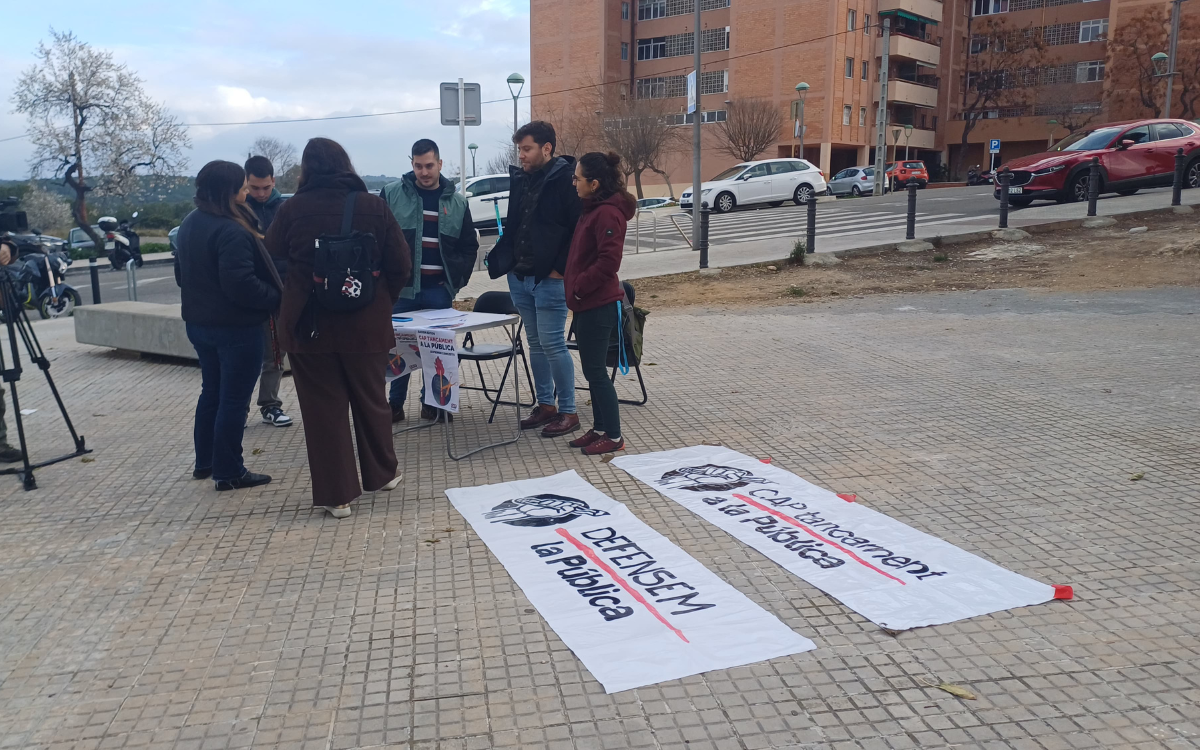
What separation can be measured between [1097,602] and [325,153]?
3.97 meters

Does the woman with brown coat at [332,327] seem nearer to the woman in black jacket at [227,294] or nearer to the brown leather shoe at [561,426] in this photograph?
the woman in black jacket at [227,294]

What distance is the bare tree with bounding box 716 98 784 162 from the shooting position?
5044cm

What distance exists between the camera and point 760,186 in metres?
29.2

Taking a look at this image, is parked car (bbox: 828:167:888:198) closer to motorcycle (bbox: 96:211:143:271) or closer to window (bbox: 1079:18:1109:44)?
motorcycle (bbox: 96:211:143:271)

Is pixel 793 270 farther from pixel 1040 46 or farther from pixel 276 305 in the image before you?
pixel 1040 46

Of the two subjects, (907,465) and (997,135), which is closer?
(907,465)

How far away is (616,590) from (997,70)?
68689 millimetres

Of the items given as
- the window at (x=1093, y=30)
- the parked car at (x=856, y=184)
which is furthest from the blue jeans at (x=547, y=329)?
the window at (x=1093, y=30)

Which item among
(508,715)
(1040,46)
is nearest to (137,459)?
(508,715)

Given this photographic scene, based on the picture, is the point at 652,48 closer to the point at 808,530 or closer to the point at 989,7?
the point at 989,7

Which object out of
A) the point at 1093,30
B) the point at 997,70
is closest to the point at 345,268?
the point at 997,70

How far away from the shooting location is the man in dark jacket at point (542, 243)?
229 inches

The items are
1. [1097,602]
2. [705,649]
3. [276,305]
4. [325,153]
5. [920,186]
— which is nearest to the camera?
[705,649]

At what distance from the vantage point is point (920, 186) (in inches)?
1810
